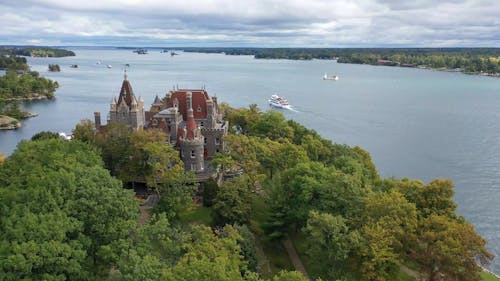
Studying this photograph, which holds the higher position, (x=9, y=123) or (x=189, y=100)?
(x=189, y=100)

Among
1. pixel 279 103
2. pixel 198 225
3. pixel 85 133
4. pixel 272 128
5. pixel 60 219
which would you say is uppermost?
pixel 60 219

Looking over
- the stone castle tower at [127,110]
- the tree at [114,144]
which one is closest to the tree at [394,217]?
the tree at [114,144]

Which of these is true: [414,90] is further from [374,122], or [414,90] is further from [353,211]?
[353,211]

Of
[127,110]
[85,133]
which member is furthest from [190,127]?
[85,133]

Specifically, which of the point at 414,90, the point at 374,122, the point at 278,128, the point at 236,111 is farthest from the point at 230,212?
the point at 414,90

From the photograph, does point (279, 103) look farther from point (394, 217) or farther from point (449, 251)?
point (449, 251)
